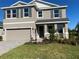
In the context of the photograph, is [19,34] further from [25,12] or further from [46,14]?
[46,14]

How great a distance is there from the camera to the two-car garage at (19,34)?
2941 centimetres

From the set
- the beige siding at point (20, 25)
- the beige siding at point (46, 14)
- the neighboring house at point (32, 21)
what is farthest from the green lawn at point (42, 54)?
the beige siding at point (46, 14)

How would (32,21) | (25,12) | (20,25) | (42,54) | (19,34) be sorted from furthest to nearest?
(19,34) < (20,25) < (25,12) < (32,21) < (42,54)

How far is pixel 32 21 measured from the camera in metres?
29.4

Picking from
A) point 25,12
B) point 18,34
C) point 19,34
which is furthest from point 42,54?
point 25,12

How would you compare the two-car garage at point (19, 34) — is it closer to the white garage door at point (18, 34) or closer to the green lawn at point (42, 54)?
the white garage door at point (18, 34)

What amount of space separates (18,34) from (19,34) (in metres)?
0.21

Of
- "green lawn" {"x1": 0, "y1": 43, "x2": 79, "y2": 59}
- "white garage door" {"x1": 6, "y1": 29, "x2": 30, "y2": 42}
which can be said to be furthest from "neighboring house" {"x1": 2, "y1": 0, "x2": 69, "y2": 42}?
"green lawn" {"x1": 0, "y1": 43, "x2": 79, "y2": 59}

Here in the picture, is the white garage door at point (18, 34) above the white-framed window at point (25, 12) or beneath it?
beneath

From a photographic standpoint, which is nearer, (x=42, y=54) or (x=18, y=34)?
(x=42, y=54)

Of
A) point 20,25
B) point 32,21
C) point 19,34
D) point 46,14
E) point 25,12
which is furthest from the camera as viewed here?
point 46,14

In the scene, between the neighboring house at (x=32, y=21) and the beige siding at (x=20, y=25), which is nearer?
the neighboring house at (x=32, y=21)

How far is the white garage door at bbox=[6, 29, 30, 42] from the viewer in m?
29.5

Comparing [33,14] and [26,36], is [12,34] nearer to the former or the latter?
[26,36]
